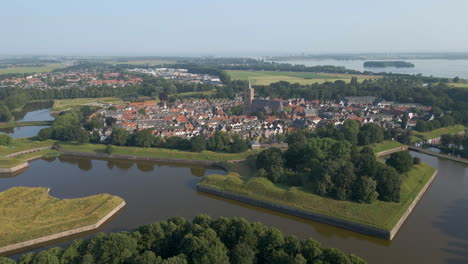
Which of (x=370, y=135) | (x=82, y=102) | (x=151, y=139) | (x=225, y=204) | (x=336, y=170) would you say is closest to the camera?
(x=336, y=170)

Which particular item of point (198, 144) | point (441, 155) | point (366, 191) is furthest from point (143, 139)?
point (441, 155)

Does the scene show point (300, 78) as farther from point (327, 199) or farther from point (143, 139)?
point (327, 199)

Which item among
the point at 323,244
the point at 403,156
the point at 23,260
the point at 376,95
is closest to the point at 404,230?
the point at 323,244

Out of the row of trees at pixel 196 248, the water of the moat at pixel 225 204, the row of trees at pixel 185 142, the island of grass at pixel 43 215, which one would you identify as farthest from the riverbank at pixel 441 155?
the island of grass at pixel 43 215

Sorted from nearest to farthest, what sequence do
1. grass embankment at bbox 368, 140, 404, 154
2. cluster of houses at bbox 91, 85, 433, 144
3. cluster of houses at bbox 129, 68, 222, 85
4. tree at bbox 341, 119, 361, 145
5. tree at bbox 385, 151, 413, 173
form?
tree at bbox 385, 151, 413, 173
tree at bbox 341, 119, 361, 145
grass embankment at bbox 368, 140, 404, 154
cluster of houses at bbox 91, 85, 433, 144
cluster of houses at bbox 129, 68, 222, 85

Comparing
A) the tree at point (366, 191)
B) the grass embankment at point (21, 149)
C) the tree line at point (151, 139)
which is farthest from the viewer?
the tree line at point (151, 139)

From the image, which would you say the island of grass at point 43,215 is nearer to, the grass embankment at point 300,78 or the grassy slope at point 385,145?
the grassy slope at point 385,145

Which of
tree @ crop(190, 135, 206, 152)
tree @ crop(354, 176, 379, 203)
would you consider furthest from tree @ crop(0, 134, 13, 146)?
tree @ crop(354, 176, 379, 203)

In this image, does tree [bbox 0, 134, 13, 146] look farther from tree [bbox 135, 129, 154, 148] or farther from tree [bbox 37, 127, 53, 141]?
tree [bbox 135, 129, 154, 148]
